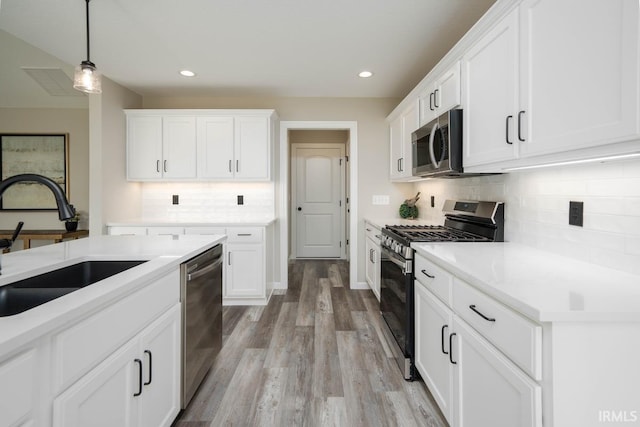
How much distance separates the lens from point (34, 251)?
63.4 inches

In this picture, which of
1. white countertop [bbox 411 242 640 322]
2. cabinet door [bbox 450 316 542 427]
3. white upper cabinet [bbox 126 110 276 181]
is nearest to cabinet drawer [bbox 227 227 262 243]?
white upper cabinet [bbox 126 110 276 181]

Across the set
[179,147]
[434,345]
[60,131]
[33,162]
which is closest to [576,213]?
[434,345]

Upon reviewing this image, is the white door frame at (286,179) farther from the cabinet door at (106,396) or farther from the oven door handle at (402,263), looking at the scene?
the cabinet door at (106,396)

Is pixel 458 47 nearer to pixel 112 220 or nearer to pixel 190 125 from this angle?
pixel 190 125

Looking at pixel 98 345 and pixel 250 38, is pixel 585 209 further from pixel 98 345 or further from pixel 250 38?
pixel 250 38

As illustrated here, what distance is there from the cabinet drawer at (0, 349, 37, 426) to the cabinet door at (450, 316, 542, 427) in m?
1.29

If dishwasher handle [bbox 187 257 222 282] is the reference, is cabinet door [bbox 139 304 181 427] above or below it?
below

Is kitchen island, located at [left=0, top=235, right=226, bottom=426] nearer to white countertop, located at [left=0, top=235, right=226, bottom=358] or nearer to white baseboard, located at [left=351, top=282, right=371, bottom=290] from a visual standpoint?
white countertop, located at [left=0, top=235, right=226, bottom=358]

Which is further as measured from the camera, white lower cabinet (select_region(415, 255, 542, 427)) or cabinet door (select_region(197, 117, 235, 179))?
cabinet door (select_region(197, 117, 235, 179))

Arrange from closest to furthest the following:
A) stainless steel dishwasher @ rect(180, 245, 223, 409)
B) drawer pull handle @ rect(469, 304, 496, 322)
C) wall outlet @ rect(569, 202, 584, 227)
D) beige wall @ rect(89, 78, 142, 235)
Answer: drawer pull handle @ rect(469, 304, 496, 322) < wall outlet @ rect(569, 202, 584, 227) < stainless steel dishwasher @ rect(180, 245, 223, 409) < beige wall @ rect(89, 78, 142, 235)

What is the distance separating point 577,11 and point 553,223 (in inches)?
38.9

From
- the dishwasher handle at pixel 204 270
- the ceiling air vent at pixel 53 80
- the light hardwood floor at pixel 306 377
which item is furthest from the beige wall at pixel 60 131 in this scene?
the dishwasher handle at pixel 204 270

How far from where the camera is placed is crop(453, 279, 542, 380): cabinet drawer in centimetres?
91

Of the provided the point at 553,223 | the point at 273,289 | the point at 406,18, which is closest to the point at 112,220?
the point at 273,289
